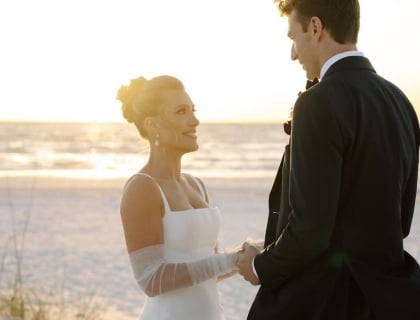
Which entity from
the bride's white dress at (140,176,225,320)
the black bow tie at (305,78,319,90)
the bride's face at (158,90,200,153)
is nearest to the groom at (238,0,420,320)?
the black bow tie at (305,78,319,90)

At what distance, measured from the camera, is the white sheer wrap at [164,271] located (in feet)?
12.7

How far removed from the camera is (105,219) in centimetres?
1537

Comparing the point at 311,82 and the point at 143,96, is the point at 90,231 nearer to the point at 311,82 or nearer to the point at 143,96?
the point at 143,96

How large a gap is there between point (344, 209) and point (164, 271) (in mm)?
1147

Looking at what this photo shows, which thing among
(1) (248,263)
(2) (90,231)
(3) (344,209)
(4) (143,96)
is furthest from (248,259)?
(2) (90,231)

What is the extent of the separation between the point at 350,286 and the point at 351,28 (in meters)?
0.93

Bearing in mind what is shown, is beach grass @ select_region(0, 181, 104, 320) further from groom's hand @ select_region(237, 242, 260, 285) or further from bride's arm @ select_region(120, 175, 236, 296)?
groom's hand @ select_region(237, 242, 260, 285)

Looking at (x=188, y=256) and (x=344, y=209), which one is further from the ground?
(x=344, y=209)

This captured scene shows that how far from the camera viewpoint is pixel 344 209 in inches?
119

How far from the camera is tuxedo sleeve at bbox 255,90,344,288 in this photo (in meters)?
2.91

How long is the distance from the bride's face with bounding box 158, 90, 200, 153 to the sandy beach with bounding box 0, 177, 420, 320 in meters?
1.46

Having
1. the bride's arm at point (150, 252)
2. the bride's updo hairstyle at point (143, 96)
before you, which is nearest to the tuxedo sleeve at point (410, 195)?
the bride's arm at point (150, 252)

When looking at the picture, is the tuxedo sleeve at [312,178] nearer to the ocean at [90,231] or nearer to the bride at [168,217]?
the bride at [168,217]

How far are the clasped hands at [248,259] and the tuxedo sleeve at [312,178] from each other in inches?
9.7
